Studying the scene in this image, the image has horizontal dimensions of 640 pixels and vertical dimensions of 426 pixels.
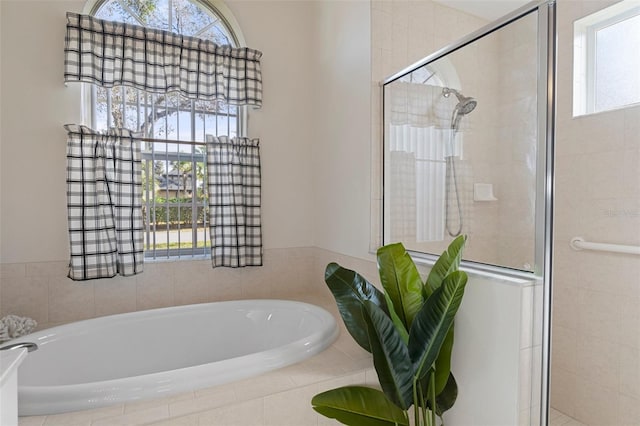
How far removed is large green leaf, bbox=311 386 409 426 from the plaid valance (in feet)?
6.72

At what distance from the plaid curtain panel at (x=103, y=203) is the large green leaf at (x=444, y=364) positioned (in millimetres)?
1876

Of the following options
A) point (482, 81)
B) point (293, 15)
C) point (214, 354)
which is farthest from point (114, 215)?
point (482, 81)

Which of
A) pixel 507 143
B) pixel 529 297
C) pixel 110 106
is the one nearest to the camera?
pixel 529 297

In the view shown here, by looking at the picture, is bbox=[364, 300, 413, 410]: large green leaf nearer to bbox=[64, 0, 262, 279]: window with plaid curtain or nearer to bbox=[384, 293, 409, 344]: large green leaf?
bbox=[384, 293, 409, 344]: large green leaf

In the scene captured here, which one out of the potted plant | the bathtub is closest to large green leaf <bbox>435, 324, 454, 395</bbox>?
the potted plant

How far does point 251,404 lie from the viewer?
1.29 m

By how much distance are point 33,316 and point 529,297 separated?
2607 millimetres

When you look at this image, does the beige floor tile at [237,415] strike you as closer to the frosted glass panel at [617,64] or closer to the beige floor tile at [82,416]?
the beige floor tile at [82,416]

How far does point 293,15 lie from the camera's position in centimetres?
278

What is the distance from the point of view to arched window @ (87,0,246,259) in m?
2.36

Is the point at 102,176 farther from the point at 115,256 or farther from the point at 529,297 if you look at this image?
the point at 529,297

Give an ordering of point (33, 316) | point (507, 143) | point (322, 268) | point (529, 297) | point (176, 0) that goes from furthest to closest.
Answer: point (322, 268)
point (176, 0)
point (33, 316)
point (507, 143)
point (529, 297)

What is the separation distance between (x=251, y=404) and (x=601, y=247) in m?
1.85

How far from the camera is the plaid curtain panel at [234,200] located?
2.49 metres
